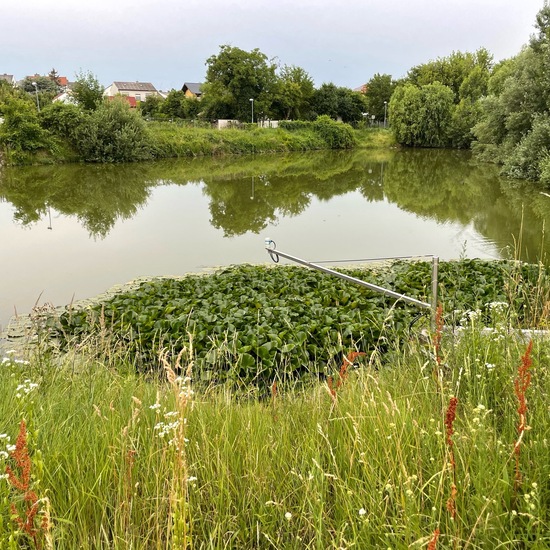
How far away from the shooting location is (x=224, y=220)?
1349 cm

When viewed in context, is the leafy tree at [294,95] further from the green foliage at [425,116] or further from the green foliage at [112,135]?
the green foliage at [112,135]

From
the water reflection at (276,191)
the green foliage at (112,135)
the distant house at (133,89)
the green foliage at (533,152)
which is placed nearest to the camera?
the water reflection at (276,191)

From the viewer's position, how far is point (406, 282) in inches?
258

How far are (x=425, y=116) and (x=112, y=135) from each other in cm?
2379

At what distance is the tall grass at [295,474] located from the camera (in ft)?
4.89

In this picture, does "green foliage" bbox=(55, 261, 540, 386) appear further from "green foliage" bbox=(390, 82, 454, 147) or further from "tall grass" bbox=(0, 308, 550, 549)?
"green foliage" bbox=(390, 82, 454, 147)

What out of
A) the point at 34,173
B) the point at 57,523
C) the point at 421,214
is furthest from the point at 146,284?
the point at 34,173

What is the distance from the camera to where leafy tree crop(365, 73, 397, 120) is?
193 ft

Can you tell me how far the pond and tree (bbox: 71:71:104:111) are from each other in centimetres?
812

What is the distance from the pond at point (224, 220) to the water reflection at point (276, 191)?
0.05 meters

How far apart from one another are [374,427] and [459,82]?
52806 millimetres

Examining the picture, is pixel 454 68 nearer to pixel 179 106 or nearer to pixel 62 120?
pixel 179 106

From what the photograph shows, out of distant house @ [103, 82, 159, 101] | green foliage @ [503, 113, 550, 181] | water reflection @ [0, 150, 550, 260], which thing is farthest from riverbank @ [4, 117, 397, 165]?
distant house @ [103, 82, 159, 101]

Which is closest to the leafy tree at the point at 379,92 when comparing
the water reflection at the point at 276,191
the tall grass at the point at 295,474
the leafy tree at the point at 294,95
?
the leafy tree at the point at 294,95
